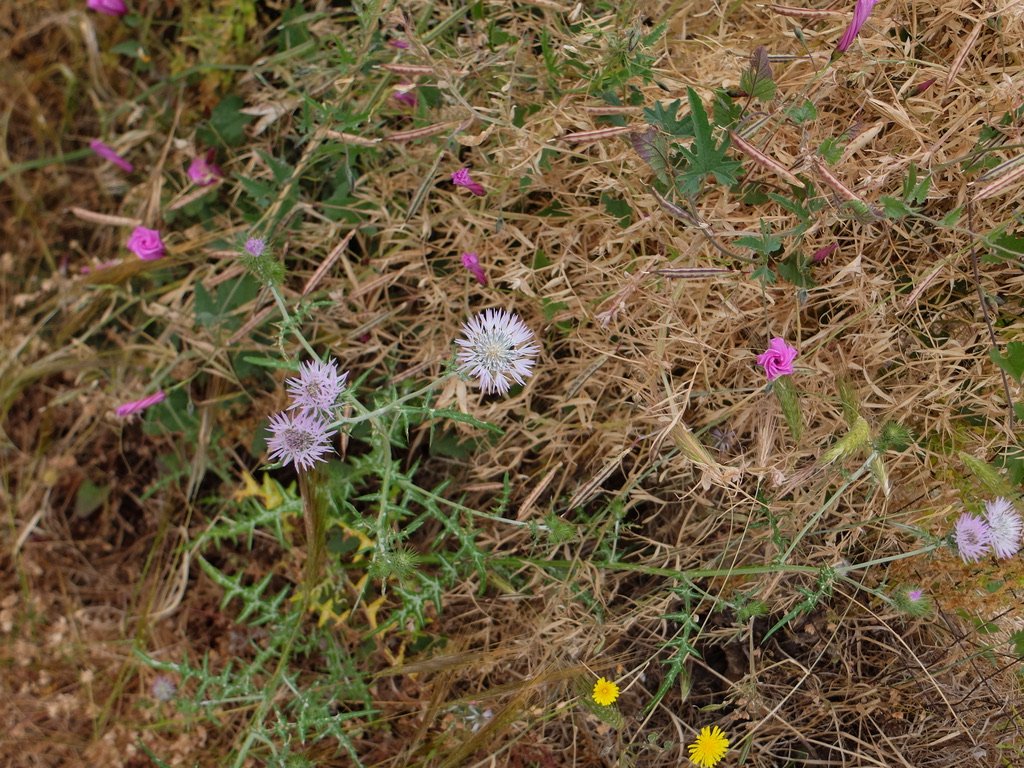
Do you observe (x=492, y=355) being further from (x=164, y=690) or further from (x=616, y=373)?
(x=164, y=690)

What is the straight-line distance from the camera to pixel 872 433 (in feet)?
5.54

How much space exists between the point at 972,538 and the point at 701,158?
0.84 metres

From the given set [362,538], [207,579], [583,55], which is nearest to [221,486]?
[207,579]

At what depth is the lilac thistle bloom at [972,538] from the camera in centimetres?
153

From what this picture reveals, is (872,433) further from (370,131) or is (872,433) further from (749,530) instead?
(370,131)

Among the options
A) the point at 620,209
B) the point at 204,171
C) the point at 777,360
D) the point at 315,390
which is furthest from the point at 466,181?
the point at 204,171

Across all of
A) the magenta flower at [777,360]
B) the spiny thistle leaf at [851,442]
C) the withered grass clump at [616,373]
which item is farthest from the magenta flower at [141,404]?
the spiny thistle leaf at [851,442]

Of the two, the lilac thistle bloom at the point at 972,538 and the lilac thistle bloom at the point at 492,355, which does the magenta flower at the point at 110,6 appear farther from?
the lilac thistle bloom at the point at 972,538

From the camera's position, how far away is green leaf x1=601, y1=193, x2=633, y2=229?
181cm

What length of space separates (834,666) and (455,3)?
5.55 feet

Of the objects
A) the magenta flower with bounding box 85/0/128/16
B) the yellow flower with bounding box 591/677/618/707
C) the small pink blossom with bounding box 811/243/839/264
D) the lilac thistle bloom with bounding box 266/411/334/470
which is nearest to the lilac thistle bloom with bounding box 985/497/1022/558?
the small pink blossom with bounding box 811/243/839/264

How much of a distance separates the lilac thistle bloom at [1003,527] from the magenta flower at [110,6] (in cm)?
250

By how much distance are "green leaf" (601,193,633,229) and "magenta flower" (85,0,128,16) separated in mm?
1566

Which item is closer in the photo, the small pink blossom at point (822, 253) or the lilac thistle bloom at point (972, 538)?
the lilac thistle bloom at point (972, 538)
